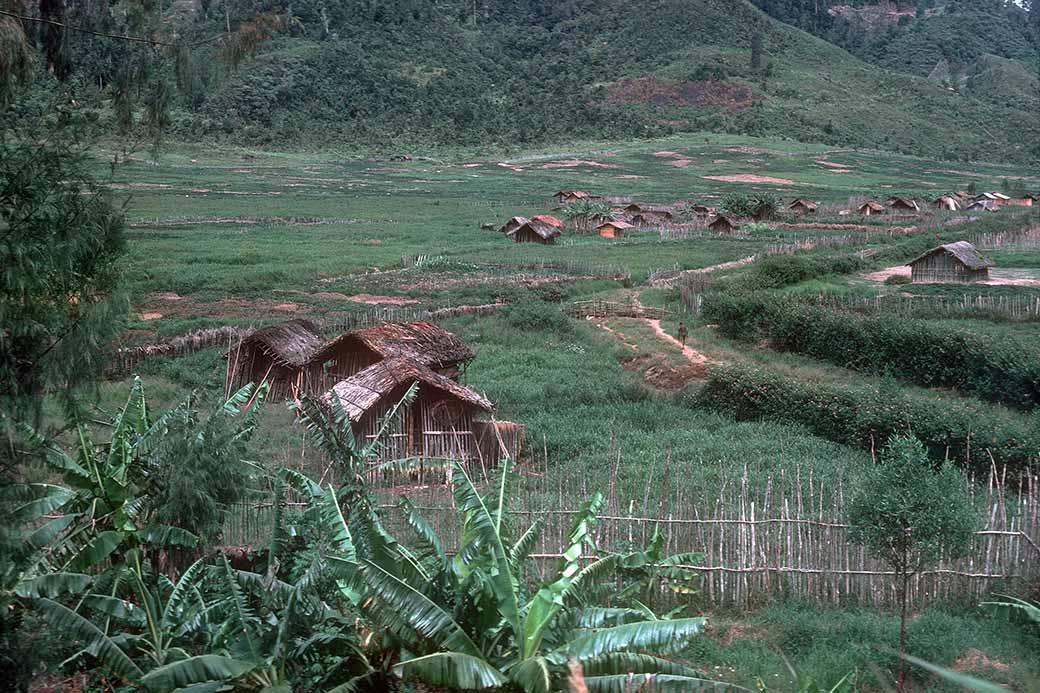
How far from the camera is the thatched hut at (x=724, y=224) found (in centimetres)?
4800

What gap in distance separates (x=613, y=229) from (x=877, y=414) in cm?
3302

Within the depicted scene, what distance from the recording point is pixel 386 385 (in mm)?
14586

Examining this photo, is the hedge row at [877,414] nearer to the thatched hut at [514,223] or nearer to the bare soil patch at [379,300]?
the bare soil patch at [379,300]

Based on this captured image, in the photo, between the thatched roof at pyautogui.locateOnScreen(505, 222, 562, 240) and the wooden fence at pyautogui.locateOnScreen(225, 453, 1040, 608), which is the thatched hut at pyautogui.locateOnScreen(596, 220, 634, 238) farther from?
the wooden fence at pyautogui.locateOnScreen(225, 453, 1040, 608)

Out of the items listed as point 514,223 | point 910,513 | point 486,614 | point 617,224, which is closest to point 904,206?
point 617,224

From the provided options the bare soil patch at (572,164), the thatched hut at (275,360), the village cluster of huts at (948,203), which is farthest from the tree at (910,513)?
the bare soil patch at (572,164)

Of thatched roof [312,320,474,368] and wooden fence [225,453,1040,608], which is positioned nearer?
wooden fence [225,453,1040,608]

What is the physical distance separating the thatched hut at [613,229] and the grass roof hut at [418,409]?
3359cm

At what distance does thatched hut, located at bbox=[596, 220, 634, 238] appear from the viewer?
156 ft

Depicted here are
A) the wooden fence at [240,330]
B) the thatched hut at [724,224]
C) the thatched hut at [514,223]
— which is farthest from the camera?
the thatched hut at [724,224]

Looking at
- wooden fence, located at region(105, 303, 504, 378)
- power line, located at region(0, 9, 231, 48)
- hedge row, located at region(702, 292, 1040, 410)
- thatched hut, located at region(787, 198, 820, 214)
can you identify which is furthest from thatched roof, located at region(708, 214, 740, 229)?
power line, located at region(0, 9, 231, 48)

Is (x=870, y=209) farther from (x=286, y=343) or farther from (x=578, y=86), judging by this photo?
(x=578, y=86)

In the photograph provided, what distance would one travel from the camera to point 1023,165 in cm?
9538

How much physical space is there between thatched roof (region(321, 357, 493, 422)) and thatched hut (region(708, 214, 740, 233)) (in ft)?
115
